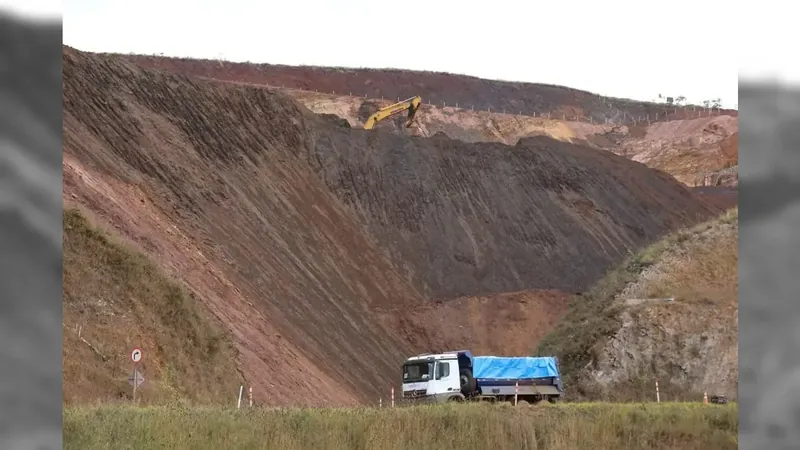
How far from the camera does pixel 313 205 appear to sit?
49.8 metres

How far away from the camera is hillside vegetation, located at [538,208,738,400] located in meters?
26.1

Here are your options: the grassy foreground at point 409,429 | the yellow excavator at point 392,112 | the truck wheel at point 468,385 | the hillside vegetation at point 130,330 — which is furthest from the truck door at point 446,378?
the yellow excavator at point 392,112

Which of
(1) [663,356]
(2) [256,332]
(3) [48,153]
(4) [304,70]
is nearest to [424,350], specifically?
(2) [256,332]

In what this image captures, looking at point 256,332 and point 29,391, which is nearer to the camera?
point 29,391

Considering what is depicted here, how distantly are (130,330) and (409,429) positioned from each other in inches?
537

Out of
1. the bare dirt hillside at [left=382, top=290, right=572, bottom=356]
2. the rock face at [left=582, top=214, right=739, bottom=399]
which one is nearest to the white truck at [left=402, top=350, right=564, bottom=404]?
the rock face at [left=582, top=214, right=739, bottom=399]

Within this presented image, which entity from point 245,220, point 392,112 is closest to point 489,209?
point 392,112

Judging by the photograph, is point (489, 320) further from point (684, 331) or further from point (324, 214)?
point (684, 331)

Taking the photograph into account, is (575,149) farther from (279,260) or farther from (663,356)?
(663,356)

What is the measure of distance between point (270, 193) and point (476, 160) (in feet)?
64.0

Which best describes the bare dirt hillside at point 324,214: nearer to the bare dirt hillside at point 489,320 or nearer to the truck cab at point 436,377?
the bare dirt hillside at point 489,320

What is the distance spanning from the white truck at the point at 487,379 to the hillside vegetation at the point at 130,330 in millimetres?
5710

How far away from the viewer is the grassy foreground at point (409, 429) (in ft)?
34.7

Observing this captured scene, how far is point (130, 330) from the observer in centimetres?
2403
